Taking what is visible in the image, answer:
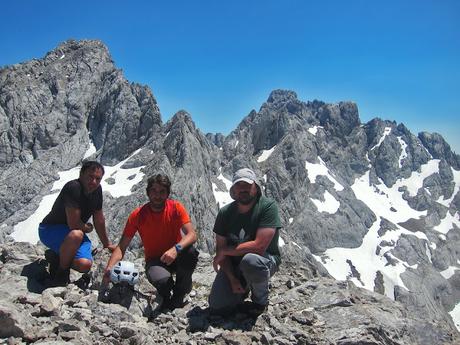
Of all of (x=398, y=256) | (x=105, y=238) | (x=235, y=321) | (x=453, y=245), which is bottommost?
(x=235, y=321)

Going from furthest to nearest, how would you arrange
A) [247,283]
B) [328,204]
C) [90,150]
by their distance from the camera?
[328,204]
[90,150]
[247,283]

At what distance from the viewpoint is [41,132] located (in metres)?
113

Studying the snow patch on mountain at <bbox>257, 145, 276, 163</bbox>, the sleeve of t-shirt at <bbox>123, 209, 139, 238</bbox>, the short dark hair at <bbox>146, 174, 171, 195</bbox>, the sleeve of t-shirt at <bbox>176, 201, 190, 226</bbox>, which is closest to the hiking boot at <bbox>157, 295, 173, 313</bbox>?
the sleeve of t-shirt at <bbox>123, 209, 139, 238</bbox>

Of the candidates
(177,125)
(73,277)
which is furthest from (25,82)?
(73,277)

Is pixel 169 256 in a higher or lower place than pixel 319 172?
lower

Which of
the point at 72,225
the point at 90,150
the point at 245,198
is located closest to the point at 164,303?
the point at 72,225

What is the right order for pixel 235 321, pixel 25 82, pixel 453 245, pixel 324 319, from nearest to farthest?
pixel 235 321 → pixel 324 319 → pixel 25 82 → pixel 453 245

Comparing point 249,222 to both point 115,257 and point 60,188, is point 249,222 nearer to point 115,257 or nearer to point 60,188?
point 115,257

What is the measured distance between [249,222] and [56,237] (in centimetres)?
489

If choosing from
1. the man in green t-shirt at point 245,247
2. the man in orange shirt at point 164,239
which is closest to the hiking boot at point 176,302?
the man in orange shirt at point 164,239

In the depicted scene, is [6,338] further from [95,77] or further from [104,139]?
[95,77]

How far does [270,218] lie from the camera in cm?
870

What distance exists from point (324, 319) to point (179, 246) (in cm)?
387

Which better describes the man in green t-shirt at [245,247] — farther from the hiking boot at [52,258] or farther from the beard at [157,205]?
the hiking boot at [52,258]
